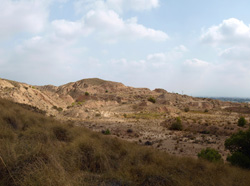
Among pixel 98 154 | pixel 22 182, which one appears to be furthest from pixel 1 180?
pixel 98 154

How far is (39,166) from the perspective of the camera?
4.24 metres

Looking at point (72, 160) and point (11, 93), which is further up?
point (11, 93)

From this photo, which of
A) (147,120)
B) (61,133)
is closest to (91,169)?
(61,133)

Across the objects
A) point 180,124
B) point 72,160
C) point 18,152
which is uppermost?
point 18,152

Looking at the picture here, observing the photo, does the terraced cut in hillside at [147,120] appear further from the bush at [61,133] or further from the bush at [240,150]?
the bush at [61,133]

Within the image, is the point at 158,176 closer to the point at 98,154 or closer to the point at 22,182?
the point at 98,154

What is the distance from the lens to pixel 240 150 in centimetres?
948

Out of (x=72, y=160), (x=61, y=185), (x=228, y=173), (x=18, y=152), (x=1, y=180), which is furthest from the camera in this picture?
(x=228, y=173)

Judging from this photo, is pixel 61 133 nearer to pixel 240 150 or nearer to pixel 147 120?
pixel 240 150

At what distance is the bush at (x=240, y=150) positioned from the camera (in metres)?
8.73

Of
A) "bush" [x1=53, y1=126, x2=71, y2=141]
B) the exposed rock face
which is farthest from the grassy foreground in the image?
the exposed rock face

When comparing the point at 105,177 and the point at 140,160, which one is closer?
the point at 105,177

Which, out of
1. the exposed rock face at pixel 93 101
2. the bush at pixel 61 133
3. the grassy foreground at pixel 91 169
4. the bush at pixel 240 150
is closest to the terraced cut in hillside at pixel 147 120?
the exposed rock face at pixel 93 101

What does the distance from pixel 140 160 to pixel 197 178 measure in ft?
6.44
